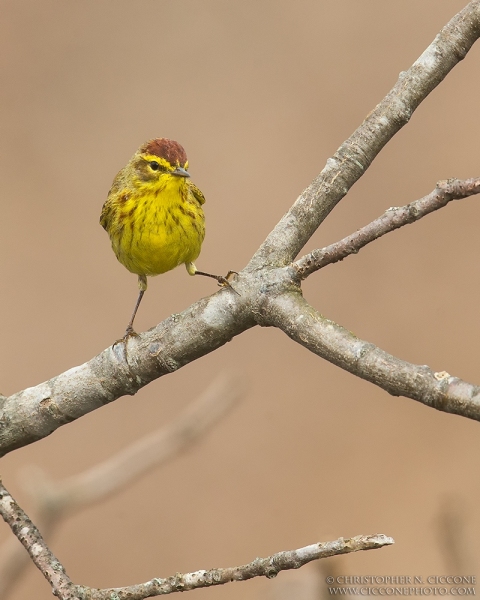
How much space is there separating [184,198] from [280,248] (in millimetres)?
1411

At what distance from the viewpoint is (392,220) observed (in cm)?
193

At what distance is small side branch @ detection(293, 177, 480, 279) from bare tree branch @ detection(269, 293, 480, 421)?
0.39 feet

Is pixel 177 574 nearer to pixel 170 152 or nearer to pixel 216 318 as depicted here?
pixel 216 318

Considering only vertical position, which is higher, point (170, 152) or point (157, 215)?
point (170, 152)

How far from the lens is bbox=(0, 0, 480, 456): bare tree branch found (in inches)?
91.3

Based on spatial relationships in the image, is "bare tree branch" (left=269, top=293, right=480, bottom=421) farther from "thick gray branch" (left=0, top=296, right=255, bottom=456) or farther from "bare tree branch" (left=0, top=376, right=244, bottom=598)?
"bare tree branch" (left=0, top=376, right=244, bottom=598)

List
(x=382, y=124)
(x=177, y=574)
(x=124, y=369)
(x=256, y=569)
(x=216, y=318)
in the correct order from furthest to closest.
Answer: (x=382, y=124) < (x=124, y=369) < (x=216, y=318) < (x=177, y=574) < (x=256, y=569)

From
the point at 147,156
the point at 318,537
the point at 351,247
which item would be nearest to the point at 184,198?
the point at 147,156

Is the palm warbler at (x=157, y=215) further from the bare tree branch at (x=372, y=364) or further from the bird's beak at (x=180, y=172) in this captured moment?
the bare tree branch at (x=372, y=364)

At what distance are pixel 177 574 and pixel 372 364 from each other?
724 millimetres

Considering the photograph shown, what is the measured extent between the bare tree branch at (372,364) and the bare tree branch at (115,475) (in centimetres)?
90

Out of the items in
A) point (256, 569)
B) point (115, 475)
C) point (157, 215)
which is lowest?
point (256, 569)

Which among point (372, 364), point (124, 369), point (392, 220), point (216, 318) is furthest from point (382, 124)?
point (124, 369)

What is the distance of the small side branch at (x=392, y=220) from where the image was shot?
177 centimetres
